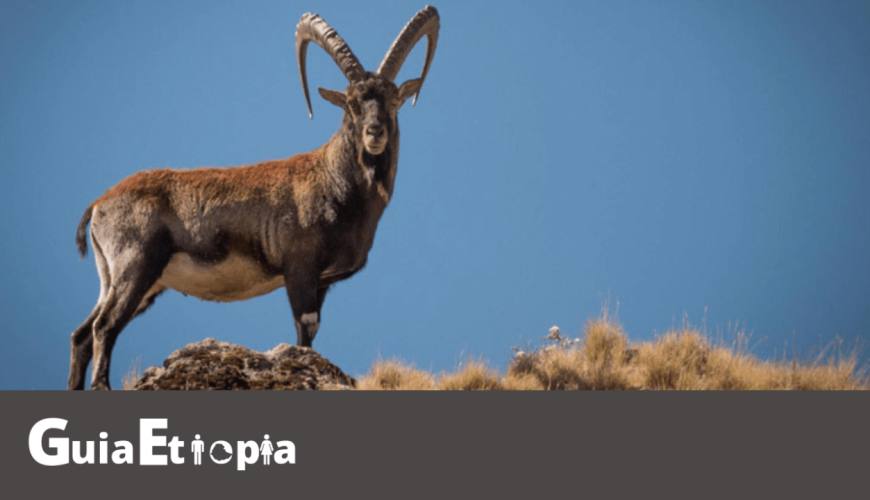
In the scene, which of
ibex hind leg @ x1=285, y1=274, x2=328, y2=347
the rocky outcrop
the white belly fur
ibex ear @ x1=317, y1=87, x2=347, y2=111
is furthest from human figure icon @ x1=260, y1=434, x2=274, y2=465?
ibex ear @ x1=317, y1=87, x2=347, y2=111

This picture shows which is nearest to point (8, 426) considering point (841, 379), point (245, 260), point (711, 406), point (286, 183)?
point (245, 260)

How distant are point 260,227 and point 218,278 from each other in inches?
34.6

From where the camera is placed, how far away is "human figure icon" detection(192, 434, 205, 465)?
360 inches

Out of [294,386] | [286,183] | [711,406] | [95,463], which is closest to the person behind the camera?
[95,463]

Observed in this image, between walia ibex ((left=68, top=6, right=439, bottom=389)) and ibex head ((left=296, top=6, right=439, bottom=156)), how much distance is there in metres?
0.02

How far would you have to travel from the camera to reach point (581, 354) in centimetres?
1336

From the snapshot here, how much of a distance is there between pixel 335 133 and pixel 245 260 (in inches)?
88.2

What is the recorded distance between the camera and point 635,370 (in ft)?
42.1

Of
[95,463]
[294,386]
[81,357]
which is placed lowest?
[95,463]

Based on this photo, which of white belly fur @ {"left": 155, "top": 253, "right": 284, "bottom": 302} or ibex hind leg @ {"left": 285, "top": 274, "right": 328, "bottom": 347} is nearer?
ibex hind leg @ {"left": 285, "top": 274, "right": 328, "bottom": 347}

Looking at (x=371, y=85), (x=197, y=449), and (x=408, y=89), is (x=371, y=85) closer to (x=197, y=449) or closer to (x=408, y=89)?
(x=408, y=89)

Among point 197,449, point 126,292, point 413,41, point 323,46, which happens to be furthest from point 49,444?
point 413,41

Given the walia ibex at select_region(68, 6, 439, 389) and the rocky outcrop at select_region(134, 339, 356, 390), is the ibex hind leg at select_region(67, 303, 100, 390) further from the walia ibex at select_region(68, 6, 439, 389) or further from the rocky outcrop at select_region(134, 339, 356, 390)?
the rocky outcrop at select_region(134, 339, 356, 390)

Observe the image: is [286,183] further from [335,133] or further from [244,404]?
[244,404]
